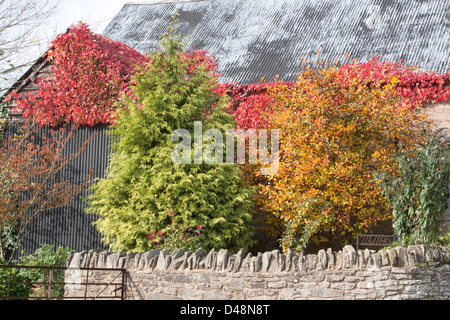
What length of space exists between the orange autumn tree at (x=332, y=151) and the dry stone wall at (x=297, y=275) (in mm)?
2908

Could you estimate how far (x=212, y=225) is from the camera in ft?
33.9

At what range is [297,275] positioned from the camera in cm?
728

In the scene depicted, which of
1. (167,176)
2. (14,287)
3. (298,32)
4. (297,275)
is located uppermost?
(298,32)

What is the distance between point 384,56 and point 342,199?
5.05m

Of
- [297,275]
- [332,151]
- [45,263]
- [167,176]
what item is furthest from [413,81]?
[45,263]

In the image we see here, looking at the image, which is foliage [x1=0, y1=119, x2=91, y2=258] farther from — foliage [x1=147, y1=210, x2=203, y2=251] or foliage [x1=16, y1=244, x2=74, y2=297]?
foliage [x1=147, y1=210, x2=203, y2=251]

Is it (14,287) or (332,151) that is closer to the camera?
(332,151)

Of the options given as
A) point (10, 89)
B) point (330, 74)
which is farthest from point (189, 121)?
point (10, 89)

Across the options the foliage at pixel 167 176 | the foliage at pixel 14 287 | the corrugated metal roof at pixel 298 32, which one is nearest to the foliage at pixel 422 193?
the foliage at pixel 167 176

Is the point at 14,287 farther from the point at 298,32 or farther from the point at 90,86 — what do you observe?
the point at 298,32

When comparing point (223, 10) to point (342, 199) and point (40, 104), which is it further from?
point (342, 199)

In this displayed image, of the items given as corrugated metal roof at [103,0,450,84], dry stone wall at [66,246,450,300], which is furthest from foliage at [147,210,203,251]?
corrugated metal roof at [103,0,450,84]

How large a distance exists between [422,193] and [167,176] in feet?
16.6

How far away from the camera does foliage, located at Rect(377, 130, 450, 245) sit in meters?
7.61
